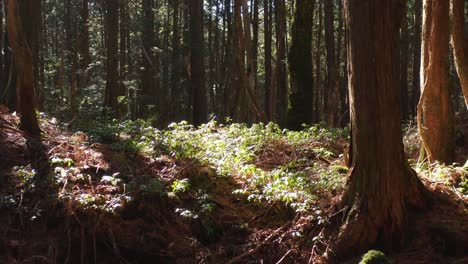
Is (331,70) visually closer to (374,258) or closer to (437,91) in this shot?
(437,91)

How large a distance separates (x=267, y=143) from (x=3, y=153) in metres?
4.41

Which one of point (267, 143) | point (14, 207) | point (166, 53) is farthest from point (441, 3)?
point (166, 53)

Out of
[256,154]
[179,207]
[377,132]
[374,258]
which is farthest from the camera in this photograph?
[256,154]

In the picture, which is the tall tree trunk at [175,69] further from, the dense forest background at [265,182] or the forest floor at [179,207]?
the forest floor at [179,207]

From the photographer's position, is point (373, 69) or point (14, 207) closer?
point (373, 69)

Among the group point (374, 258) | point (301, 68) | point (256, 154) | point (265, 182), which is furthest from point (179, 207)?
point (301, 68)

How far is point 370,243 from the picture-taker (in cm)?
545

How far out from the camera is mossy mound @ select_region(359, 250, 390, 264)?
4.85 metres

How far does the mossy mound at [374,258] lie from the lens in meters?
4.85

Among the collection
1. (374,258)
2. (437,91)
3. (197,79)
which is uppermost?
(197,79)

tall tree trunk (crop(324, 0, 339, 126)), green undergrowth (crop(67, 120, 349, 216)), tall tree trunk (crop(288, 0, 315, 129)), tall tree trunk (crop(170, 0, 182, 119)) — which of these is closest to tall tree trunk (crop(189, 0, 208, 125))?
tall tree trunk (crop(324, 0, 339, 126))

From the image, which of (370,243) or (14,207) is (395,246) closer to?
(370,243)

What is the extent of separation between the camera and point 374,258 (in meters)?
4.89

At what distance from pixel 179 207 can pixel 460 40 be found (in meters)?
5.04
